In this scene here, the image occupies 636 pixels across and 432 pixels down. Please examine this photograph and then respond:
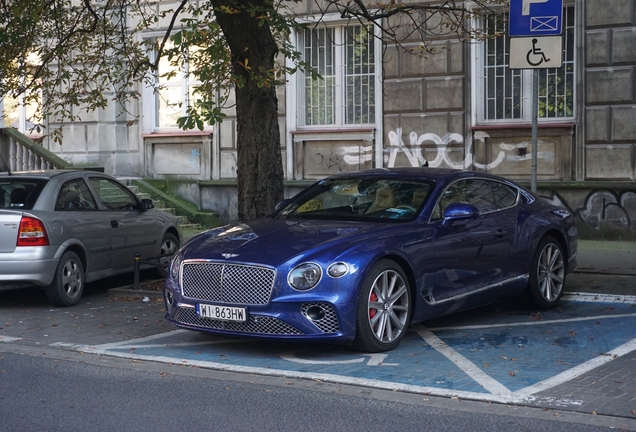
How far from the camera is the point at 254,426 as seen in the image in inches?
235

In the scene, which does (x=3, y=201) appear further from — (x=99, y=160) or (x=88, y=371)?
(x=99, y=160)

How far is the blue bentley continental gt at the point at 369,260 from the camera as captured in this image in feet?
25.4

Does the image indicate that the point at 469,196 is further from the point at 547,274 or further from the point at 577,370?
the point at 577,370

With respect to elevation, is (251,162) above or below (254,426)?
above

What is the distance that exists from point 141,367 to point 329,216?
89.4 inches

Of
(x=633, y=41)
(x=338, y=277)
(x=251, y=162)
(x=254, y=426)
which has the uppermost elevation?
(x=633, y=41)

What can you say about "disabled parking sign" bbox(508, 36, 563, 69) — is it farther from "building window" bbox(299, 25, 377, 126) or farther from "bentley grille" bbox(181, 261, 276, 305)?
"building window" bbox(299, 25, 377, 126)

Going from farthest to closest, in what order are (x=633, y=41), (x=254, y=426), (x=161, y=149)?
1. (x=161, y=149)
2. (x=633, y=41)
3. (x=254, y=426)

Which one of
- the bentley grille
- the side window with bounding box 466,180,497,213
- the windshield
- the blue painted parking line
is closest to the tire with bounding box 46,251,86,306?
the blue painted parking line

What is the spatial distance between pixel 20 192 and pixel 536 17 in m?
6.07

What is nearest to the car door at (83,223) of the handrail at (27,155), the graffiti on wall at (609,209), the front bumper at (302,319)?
the front bumper at (302,319)

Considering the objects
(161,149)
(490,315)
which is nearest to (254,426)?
(490,315)

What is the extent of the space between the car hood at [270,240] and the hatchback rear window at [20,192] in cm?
302

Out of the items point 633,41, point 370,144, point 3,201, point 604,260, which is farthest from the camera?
point 370,144
